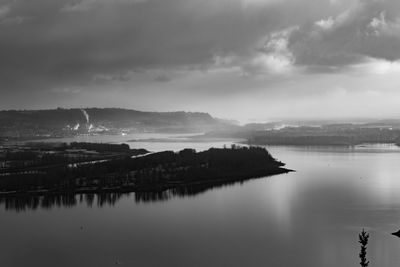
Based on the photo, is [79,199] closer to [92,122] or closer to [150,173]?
[150,173]

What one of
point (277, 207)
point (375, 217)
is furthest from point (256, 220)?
point (375, 217)

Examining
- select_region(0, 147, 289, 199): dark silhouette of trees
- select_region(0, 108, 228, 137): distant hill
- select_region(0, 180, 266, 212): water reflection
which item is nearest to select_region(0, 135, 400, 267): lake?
select_region(0, 180, 266, 212): water reflection

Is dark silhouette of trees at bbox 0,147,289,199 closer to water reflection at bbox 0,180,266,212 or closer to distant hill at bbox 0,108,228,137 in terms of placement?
water reflection at bbox 0,180,266,212

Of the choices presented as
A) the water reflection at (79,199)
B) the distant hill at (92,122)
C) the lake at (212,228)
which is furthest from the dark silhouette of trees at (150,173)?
the distant hill at (92,122)

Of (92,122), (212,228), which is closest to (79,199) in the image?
(212,228)

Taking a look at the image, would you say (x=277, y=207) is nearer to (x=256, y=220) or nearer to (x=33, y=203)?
(x=256, y=220)
